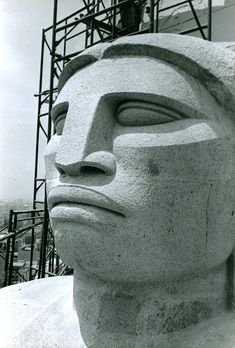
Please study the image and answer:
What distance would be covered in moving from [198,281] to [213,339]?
0.98ft

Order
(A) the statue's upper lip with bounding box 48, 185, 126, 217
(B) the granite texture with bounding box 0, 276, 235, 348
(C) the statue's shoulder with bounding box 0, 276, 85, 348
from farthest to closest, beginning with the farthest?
(C) the statue's shoulder with bounding box 0, 276, 85, 348, (B) the granite texture with bounding box 0, 276, 235, 348, (A) the statue's upper lip with bounding box 48, 185, 126, 217

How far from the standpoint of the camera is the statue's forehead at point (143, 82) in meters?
1.74

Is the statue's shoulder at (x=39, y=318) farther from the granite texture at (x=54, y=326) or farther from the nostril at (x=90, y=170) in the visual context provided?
the nostril at (x=90, y=170)

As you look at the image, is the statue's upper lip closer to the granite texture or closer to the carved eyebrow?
the carved eyebrow

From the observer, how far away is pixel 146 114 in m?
1.76

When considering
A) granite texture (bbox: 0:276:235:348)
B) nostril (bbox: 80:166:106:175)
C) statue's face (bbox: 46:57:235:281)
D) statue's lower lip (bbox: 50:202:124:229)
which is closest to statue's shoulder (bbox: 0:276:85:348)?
granite texture (bbox: 0:276:235:348)

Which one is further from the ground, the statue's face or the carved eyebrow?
the carved eyebrow

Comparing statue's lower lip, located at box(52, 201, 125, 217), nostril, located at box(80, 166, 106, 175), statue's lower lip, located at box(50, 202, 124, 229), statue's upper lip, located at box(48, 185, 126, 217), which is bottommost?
statue's lower lip, located at box(50, 202, 124, 229)

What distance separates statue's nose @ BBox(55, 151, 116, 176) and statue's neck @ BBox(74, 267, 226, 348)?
0.65 meters

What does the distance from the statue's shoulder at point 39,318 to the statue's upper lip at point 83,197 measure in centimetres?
83

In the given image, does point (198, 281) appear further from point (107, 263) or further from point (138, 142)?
point (138, 142)

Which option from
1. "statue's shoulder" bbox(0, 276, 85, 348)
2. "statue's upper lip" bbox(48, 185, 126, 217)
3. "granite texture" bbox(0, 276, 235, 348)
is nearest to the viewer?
"statue's upper lip" bbox(48, 185, 126, 217)

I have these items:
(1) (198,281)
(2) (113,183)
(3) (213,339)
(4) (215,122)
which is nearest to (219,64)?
(4) (215,122)

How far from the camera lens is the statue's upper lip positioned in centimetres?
168
